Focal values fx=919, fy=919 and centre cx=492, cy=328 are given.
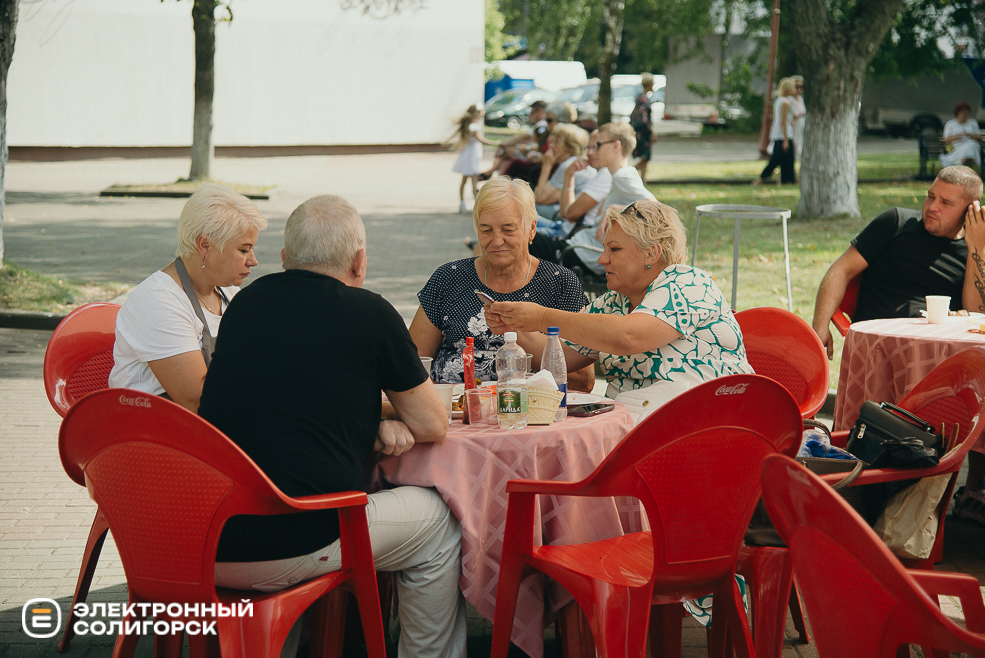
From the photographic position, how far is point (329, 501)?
2.51 metres

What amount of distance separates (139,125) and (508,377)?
23.4 meters

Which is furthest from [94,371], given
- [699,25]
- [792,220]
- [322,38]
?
[699,25]

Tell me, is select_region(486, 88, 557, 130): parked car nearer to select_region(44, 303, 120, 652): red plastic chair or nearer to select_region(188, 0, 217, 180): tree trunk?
select_region(188, 0, 217, 180): tree trunk

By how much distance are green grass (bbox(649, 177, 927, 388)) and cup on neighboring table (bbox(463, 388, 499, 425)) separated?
4071 mm

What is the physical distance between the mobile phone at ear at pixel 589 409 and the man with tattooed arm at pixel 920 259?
A: 2520 millimetres

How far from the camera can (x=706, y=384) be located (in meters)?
2.46

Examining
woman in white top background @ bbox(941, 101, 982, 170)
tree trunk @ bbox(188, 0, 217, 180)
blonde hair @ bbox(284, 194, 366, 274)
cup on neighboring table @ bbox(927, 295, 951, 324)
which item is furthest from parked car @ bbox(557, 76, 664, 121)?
blonde hair @ bbox(284, 194, 366, 274)

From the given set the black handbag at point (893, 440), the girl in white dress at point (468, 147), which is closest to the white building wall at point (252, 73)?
the girl in white dress at point (468, 147)

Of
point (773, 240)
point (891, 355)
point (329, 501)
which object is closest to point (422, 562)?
point (329, 501)

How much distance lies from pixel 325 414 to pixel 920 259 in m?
4.00

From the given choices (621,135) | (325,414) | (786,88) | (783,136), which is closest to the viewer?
(325,414)

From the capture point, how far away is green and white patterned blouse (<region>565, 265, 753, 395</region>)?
3.49 meters

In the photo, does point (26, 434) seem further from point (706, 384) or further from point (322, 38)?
point (322, 38)

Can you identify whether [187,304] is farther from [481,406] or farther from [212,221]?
[481,406]
